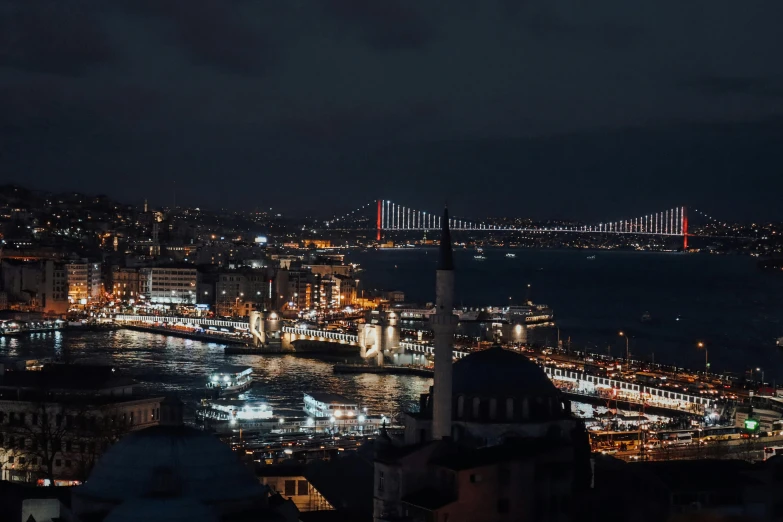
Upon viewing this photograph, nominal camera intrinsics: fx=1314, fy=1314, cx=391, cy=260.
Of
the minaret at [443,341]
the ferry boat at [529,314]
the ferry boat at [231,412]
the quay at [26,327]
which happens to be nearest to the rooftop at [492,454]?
the minaret at [443,341]

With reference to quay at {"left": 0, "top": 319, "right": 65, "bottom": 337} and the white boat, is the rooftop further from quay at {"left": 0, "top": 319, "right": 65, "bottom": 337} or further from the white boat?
quay at {"left": 0, "top": 319, "right": 65, "bottom": 337}

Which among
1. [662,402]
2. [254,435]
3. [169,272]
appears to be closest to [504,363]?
[254,435]

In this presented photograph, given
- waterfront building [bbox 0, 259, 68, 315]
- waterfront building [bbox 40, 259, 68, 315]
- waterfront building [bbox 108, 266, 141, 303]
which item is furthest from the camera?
waterfront building [bbox 108, 266, 141, 303]

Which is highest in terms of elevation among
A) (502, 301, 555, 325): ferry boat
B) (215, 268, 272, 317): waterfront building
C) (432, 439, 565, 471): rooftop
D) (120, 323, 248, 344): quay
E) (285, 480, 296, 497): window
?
(215, 268, 272, 317): waterfront building

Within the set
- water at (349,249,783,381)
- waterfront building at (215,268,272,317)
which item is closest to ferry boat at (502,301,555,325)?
water at (349,249,783,381)

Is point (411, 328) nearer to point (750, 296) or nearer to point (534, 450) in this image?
point (750, 296)

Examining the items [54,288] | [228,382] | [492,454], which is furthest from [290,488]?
[54,288]

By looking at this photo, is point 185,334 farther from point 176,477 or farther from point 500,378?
point 176,477
